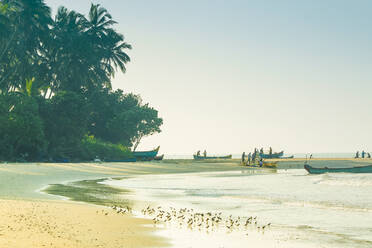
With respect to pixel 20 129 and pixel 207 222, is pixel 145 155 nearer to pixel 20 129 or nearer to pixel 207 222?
pixel 20 129

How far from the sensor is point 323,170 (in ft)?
167

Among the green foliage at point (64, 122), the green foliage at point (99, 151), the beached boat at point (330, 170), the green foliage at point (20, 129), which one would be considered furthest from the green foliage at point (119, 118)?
the beached boat at point (330, 170)

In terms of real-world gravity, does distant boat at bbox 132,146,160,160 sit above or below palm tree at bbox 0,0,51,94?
below

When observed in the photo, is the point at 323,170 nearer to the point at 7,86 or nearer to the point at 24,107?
the point at 24,107

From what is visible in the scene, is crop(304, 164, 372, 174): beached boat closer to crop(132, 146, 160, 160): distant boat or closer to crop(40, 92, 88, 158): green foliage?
crop(40, 92, 88, 158): green foliage

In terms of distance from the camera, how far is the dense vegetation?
49.4 m

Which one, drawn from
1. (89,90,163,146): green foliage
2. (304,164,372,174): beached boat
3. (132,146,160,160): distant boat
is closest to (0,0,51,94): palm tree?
(89,90,163,146): green foliage

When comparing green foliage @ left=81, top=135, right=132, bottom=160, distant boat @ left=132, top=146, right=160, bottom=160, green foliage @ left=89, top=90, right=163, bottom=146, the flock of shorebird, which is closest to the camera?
the flock of shorebird

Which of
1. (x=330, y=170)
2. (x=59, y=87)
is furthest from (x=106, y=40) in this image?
(x=330, y=170)

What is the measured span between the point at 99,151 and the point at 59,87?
14964 mm

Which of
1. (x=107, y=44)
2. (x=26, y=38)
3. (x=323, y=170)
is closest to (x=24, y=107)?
(x=26, y=38)

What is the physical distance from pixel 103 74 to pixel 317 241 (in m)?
67.3

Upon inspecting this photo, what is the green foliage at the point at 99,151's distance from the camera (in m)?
60.4

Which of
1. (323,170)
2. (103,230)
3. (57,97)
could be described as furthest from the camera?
(57,97)
